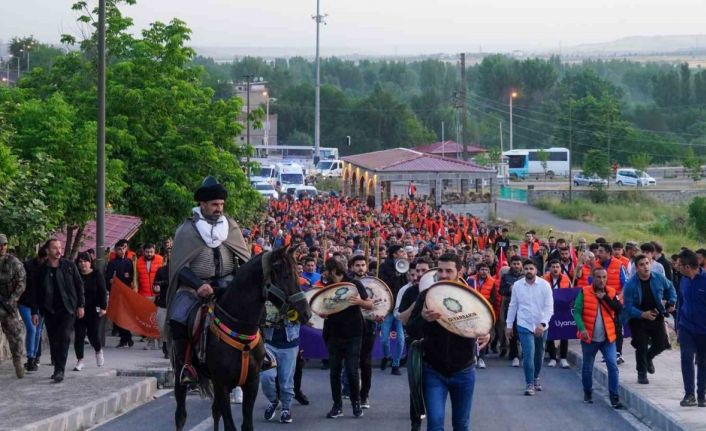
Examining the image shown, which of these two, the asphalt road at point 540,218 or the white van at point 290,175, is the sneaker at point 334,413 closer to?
the asphalt road at point 540,218

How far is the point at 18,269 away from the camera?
54.9ft

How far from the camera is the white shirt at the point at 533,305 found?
17.0 metres

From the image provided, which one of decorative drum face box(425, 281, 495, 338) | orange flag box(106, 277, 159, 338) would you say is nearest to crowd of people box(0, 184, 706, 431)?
decorative drum face box(425, 281, 495, 338)

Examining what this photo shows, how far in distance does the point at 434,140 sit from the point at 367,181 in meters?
76.5

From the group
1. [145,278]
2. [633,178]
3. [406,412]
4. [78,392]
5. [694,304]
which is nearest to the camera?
[694,304]

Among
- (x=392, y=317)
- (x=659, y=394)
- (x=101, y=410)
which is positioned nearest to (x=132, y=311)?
(x=392, y=317)

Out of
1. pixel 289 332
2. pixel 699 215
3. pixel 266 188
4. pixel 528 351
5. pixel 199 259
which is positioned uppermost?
pixel 199 259

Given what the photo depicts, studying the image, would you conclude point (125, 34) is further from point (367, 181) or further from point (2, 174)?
point (367, 181)

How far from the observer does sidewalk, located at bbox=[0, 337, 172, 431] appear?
45.5 ft

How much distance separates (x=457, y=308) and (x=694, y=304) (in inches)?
198

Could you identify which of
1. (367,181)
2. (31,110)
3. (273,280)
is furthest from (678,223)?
(273,280)

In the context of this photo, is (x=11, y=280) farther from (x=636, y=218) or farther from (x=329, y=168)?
(x=329, y=168)

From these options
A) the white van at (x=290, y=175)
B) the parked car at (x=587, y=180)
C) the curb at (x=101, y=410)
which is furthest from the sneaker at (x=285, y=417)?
the parked car at (x=587, y=180)

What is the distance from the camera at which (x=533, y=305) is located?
55.9 feet
